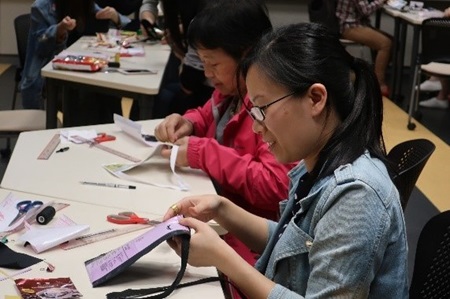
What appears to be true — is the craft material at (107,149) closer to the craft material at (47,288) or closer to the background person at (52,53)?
the craft material at (47,288)

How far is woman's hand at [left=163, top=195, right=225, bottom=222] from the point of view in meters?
1.70

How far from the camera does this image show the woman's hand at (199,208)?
170 centimetres

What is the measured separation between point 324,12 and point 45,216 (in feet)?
17.3

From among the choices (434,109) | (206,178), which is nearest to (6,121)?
(206,178)

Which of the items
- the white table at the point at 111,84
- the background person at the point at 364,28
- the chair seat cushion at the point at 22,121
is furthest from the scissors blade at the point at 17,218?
the background person at the point at 364,28

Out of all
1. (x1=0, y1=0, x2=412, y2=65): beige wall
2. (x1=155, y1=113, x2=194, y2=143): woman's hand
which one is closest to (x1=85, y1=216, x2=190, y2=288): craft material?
(x1=155, y1=113, x2=194, y2=143): woman's hand

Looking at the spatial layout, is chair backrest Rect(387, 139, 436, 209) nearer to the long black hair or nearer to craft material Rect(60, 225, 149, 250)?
the long black hair

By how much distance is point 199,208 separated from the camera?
1692mm

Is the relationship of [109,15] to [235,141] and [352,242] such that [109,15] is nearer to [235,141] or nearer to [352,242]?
[235,141]

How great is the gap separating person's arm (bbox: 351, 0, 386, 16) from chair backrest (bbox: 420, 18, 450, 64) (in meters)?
1.09

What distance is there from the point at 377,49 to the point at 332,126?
549cm

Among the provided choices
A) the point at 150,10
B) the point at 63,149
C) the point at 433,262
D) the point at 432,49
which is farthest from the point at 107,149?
the point at 432,49

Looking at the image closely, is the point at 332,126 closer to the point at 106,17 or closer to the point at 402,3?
the point at 106,17

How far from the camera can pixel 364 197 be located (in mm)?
1251
